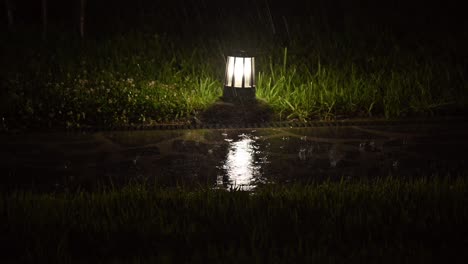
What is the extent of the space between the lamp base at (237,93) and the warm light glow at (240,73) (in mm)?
61

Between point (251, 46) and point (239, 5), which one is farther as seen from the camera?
point (239, 5)

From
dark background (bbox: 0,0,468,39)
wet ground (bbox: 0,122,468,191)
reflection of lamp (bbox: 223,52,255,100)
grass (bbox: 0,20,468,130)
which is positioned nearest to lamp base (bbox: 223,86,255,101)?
reflection of lamp (bbox: 223,52,255,100)

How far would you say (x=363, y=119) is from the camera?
10.4 m

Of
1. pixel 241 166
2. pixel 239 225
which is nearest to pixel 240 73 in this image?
pixel 241 166

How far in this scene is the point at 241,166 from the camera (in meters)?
7.93

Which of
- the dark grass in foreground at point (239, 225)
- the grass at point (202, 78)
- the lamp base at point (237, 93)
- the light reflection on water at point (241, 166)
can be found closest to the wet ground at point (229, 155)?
the light reflection on water at point (241, 166)

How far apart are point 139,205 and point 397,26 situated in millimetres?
12667

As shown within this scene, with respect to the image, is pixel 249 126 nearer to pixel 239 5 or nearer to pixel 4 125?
pixel 4 125

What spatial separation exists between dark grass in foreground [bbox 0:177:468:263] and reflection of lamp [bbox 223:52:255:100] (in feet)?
14.9

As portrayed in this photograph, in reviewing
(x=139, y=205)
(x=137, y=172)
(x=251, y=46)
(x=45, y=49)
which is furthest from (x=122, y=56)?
(x=139, y=205)

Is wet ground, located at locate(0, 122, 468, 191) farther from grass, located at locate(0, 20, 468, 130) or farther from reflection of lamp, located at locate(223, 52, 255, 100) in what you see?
reflection of lamp, located at locate(223, 52, 255, 100)

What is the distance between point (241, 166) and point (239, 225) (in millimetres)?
2374

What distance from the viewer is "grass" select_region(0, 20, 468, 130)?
10070mm

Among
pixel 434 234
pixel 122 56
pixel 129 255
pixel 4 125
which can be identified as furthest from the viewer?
pixel 122 56
